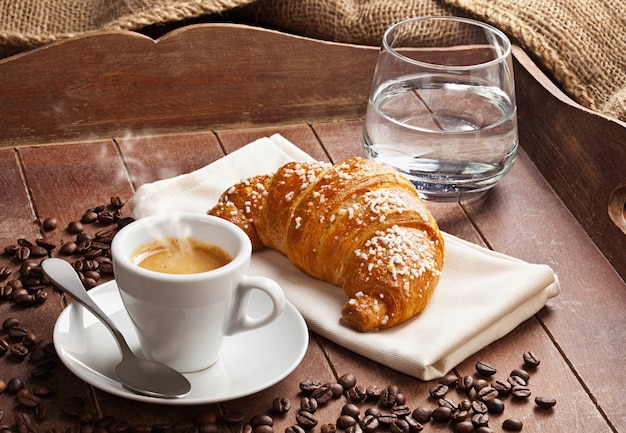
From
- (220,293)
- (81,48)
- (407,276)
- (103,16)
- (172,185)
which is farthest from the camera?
(103,16)

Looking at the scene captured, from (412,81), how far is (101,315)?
27.8 inches

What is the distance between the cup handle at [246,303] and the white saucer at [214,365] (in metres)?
0.04

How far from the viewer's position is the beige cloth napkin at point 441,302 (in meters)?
1.17

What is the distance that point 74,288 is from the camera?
3.62ft

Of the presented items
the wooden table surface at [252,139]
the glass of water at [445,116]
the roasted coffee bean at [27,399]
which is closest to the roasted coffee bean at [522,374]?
the wooden table surface at [252,139]

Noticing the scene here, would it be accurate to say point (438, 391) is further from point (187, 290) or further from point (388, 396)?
point (187, 290)

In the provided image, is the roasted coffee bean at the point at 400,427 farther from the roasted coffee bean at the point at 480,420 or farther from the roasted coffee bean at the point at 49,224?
the roasted coffee bean at the point at 49,224

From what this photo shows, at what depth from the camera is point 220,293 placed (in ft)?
3.37

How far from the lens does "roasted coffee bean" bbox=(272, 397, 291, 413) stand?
1074 mm

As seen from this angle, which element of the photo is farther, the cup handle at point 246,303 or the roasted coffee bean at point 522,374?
the roasted coffee bean at point 522,374

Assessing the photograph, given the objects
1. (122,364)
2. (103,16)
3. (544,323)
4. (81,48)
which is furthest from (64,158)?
(544,323)

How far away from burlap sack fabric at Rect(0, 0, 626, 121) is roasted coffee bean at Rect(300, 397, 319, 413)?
3.00ft

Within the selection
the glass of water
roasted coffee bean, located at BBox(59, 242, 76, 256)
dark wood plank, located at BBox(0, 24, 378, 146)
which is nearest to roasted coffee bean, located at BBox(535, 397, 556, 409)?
the glass of water

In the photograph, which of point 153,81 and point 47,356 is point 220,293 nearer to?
point 47,356
